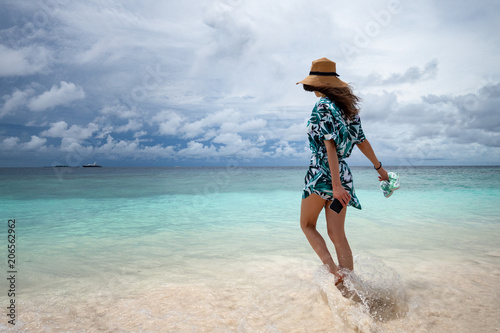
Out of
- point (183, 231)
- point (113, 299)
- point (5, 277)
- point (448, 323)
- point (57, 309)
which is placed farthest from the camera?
point (183, 231)

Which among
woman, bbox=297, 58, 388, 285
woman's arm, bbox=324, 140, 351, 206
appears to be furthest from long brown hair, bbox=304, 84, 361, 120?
woman's arm, bbox=324, 140, 351, 206

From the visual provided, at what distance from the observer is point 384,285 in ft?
10.5

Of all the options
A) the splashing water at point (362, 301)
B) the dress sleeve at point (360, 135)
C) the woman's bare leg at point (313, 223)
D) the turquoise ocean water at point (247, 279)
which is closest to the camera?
the splashing water at point (362, 301)

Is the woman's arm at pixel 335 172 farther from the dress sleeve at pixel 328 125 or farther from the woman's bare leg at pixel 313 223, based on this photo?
the woman's bare leg at pixel 313 223

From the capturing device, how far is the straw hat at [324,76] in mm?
2764

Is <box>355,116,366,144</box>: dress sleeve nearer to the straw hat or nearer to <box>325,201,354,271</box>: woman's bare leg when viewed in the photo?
the straw hat

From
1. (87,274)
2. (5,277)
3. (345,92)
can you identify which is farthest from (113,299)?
(345,92)

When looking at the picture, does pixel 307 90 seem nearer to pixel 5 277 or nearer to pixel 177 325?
pixel 177 325

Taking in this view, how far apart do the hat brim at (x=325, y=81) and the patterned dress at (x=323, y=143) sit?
134 mm

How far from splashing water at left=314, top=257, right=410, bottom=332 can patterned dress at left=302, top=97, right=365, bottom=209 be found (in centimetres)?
74

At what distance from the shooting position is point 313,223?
9.50 feet

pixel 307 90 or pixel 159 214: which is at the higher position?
pixel 307 90

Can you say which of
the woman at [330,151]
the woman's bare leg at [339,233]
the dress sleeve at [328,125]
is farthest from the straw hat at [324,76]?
the woman's bare leg at [339,233]

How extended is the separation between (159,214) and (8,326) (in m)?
6.84
